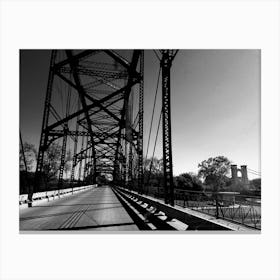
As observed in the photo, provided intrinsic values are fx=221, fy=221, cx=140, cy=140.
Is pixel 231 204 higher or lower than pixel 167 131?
lower

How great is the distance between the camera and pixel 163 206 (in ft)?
21.2

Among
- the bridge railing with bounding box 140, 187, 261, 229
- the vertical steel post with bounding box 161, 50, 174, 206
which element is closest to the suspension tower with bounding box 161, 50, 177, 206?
the vertical steel post with bounding box 161, 50, 174, 206

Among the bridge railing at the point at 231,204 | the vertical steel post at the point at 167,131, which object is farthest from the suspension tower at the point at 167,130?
the bridge railing at the point at 231,204

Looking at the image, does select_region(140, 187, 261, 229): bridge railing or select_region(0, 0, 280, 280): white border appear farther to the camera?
select_region(140, 187, 261, 229): bridge railing

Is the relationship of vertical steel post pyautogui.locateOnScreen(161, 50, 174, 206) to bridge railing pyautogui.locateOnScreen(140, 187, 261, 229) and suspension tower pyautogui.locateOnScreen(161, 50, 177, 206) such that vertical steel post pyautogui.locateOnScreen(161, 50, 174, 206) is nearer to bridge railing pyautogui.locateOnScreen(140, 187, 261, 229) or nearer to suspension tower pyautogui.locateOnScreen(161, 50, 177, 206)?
suspension tower pyautogui.locateOnScreen(161, 50, 177, 206)

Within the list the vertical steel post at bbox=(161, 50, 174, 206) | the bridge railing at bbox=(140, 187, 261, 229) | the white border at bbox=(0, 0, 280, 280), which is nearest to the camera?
the white border at bbox=(0, 0, 280, 280)
